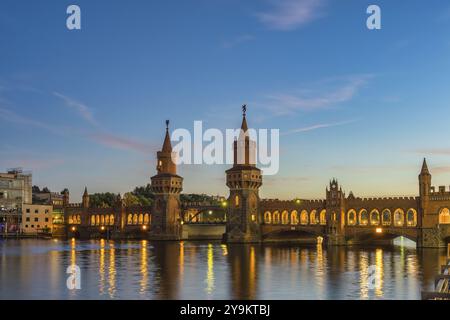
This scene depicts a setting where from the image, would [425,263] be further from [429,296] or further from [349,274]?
[429,296]

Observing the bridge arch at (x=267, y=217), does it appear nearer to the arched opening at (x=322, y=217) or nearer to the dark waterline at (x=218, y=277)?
the arched opening at (x=322, y=217)

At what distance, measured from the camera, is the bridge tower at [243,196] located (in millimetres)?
116625

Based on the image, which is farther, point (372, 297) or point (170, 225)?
point (170, 225)

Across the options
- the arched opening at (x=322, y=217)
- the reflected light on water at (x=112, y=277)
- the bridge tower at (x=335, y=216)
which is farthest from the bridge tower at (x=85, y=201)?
the reflected light on water at (x=112, y=277)

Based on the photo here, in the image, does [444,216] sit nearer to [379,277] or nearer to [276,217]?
[276,217]

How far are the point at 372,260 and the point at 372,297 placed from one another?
33.6 metres

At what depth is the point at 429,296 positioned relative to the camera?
28641 mm

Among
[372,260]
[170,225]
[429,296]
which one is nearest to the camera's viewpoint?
[429,296]

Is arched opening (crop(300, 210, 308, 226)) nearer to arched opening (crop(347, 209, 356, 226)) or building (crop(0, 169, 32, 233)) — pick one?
arched opening (crop(347, 209, 356, 226))

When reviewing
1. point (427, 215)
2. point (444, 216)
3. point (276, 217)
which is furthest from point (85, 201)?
point (444, 216)

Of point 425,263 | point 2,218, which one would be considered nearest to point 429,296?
point 425,263

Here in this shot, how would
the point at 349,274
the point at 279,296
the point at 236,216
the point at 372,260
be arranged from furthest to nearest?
the point at 236,216 → the point at 372,260 → the point at 349,274 → the point at 279,296

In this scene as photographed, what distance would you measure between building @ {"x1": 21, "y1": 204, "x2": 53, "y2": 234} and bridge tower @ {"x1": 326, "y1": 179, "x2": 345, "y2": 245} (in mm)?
87405

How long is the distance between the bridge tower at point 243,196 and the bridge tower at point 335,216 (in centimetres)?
1689
